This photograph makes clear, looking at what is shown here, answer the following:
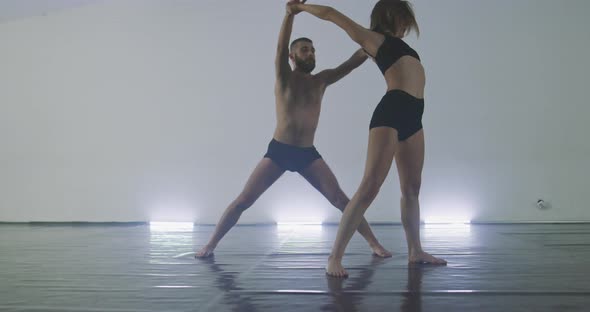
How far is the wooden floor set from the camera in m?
1.45

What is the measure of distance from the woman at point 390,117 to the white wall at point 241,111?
3.36 metres

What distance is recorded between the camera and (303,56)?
2.51 m

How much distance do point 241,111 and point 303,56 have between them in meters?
3.34

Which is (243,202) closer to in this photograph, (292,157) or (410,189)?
(292,157)

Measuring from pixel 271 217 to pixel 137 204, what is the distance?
1.79m

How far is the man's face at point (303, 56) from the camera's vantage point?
251 centimetres

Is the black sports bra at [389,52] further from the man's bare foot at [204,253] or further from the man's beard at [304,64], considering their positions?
the man's bare foot at [204,253]

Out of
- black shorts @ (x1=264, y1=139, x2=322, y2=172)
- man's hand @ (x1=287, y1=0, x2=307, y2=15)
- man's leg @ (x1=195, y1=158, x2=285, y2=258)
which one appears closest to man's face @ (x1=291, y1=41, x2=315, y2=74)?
man's hand @ (x1=287, y1=0, x2=307, y2=15)

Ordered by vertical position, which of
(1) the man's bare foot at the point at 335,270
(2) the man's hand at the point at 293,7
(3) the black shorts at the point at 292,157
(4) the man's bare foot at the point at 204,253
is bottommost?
(4) the man's bare foot at the point at 204,253

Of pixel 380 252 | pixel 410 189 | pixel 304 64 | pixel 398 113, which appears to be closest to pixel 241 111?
pixel 304 64

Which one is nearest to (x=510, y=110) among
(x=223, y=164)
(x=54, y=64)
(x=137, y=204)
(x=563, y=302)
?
(x=223, y=164)

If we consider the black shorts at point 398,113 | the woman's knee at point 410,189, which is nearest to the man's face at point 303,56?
the black shorts at point 398,113

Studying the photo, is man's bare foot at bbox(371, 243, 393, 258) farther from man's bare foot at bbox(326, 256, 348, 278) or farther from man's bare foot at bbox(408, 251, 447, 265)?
man's bare foot at bbox(326, 256, 348, 278)

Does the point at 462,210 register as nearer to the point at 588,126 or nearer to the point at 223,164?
the point at 588,126
